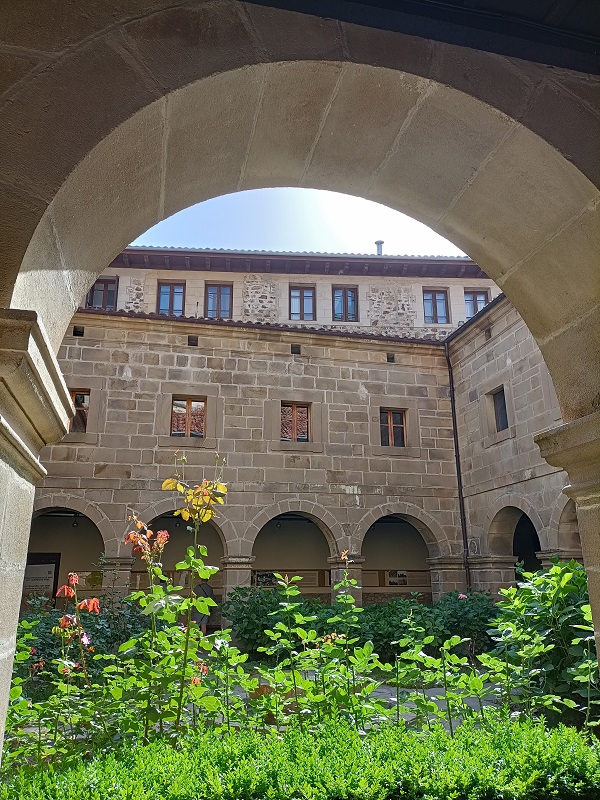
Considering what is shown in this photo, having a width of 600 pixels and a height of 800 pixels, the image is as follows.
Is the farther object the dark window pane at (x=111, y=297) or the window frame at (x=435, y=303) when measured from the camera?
the window frame at (x=435, y=303)

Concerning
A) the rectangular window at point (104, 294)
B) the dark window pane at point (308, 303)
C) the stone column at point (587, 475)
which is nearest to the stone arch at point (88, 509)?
the rectangular window at point (104, 294)

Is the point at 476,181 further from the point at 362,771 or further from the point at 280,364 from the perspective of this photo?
the point at 280,364

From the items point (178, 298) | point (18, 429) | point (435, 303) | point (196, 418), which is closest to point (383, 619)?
point (196, 418)

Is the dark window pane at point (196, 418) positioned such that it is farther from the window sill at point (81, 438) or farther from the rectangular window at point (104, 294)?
the rectangular window at point (104, 294)

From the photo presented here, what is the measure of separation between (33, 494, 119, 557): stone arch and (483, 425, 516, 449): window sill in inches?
253

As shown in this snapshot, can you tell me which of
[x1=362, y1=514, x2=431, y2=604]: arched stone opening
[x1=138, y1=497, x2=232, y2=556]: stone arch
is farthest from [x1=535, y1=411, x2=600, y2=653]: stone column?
[x1=362, y1=514, x2=431, y2=604]: arched stone opening

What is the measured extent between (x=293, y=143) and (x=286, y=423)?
9161 mm

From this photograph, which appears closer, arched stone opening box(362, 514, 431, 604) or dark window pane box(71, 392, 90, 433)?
dark window pane box(71, 392, 90, 433)

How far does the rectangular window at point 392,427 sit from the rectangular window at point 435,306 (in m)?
4.96

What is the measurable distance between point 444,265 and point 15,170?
1546cm

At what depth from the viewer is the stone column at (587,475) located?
75.1 inches

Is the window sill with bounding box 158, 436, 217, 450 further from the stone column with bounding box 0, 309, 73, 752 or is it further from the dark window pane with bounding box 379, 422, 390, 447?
the stone column with bounding box 0, 309, 73, 752

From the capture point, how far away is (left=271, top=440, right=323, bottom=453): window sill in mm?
10883

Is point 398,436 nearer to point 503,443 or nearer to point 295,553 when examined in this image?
point 503,443
